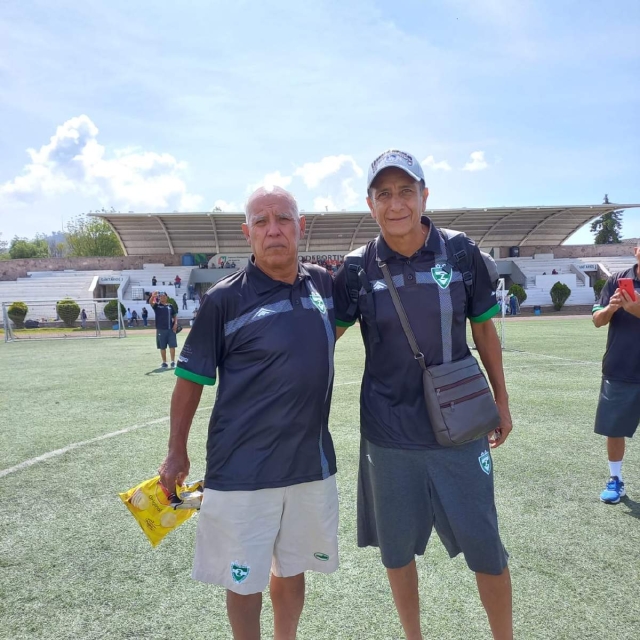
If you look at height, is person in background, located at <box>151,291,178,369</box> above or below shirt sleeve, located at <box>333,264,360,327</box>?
below

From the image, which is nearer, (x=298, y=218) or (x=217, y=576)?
(x=217, y=576)

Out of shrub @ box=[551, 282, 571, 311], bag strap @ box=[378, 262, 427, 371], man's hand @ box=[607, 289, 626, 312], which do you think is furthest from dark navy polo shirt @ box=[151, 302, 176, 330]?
shrub @ box=[551, 282, 571, 311]

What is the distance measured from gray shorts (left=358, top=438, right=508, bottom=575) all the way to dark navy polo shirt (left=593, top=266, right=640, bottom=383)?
2367 millimetres

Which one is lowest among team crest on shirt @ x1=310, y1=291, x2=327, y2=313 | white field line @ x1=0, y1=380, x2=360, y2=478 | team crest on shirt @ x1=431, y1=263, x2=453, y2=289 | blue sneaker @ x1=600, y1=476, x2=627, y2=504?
white field line @ x1=0, y1=380, x2=360, y2=478

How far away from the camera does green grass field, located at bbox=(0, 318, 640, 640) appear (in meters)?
2.81

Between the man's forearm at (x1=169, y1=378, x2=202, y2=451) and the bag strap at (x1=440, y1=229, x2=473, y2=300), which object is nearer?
the man's forearm at (x1=169, y1=378, x2=202, y2=451)

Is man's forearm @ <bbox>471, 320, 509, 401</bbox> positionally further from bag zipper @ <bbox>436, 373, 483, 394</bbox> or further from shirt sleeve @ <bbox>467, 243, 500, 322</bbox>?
bag zipper @ <bbox>436, 373, 483, 394</bbox>

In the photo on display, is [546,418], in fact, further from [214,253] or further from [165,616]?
[214,253]

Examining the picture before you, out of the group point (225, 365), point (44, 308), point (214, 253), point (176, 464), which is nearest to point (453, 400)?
point (225, 365)

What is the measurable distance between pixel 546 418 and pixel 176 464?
5.86 meters

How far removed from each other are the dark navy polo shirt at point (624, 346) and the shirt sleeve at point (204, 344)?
11.1 ft

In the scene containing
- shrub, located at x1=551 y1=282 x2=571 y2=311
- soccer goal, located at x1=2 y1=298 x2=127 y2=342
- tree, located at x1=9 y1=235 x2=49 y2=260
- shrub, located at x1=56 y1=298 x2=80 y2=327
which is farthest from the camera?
tree, located at x1=9 y1=235 x2=49 y2=260

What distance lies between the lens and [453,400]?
7.73ft

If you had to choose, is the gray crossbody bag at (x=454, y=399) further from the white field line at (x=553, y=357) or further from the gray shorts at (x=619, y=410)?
the white field line at (x=553, y=357)
